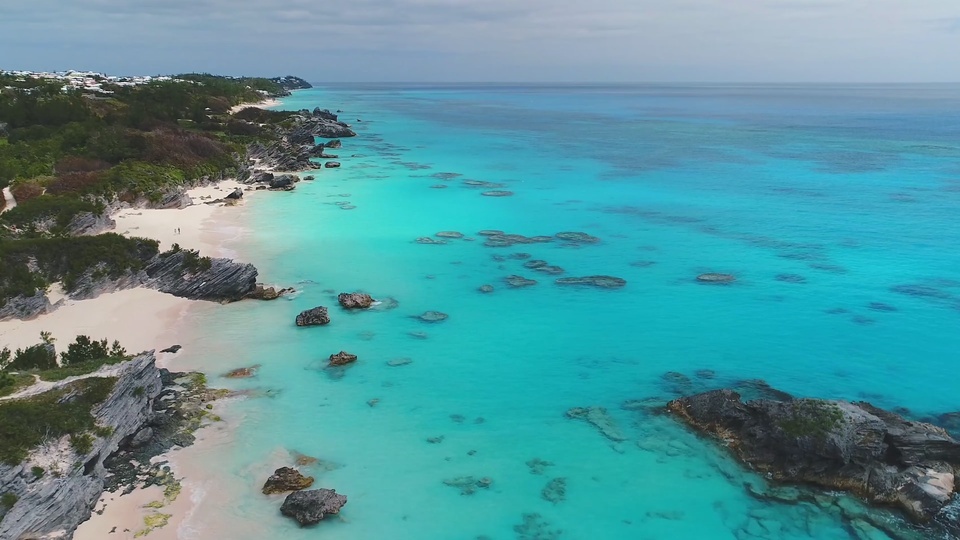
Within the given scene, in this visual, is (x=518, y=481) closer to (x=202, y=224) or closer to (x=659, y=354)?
(x=659, y=354)

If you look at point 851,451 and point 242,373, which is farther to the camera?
point 242,373

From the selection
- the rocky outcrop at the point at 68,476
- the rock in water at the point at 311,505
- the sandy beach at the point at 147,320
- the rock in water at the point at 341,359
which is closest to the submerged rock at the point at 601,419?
the rock in water at the point at 311,505

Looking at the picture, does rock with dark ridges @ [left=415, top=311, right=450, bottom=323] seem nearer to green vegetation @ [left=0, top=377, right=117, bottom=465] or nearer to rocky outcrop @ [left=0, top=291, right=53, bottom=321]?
green vegetation @ [left=0, top=377, right=117, bottom=465]

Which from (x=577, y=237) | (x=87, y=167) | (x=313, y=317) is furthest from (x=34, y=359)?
(x=577, y=237)

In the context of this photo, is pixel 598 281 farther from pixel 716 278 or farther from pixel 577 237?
pixel 577 237

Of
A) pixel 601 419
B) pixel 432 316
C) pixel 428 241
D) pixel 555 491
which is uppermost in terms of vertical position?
pixel 428 241

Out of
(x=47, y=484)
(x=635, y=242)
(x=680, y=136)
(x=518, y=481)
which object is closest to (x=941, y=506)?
(x=518, y=481)
